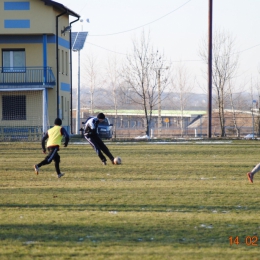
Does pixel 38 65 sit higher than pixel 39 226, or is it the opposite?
pixel 38 65

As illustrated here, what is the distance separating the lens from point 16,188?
15.3m

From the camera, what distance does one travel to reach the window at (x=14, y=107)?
44.6 m

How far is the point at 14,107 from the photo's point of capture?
45219 mm

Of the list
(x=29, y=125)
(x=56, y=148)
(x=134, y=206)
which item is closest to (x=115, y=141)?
(x=29, y=125)

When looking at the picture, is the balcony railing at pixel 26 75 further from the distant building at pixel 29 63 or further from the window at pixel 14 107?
the window at pixel 14 107

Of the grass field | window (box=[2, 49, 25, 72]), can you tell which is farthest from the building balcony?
the grass field

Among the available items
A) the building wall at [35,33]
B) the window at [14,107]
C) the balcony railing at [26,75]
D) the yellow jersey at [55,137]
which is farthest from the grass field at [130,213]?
the window at [14,107]

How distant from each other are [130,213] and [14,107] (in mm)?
34819

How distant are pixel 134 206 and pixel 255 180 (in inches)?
221

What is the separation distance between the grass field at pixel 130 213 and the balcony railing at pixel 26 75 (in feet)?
78.4

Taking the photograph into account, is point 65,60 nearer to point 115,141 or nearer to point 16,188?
point 115,141

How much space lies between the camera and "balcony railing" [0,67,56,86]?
4422 centimetres
